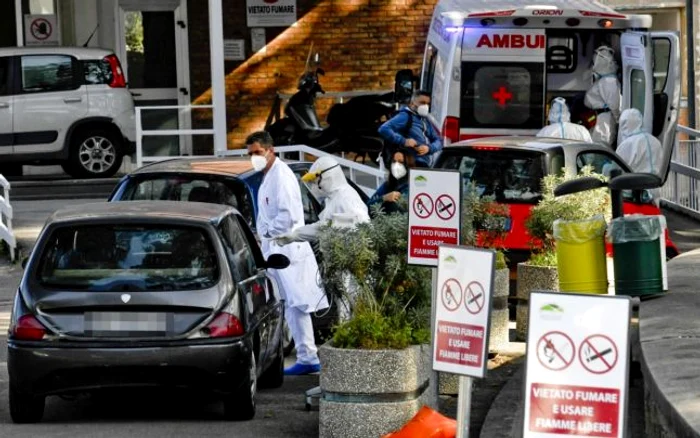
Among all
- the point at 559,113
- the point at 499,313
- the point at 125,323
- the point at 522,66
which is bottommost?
the point at 499,313

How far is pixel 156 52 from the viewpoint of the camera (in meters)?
26.7

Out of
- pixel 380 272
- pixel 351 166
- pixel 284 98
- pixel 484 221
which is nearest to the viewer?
pixel 380 272

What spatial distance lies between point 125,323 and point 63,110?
1369cm

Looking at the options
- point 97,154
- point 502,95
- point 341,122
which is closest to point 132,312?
point 502,95

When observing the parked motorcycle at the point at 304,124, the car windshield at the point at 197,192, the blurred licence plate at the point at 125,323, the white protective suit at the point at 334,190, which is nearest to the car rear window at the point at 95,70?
the parked motorcycle at the point at 304,124

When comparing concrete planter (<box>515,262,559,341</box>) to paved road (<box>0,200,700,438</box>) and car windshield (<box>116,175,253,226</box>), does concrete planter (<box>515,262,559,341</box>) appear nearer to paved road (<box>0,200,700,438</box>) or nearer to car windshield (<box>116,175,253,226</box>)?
paved road (<box>0,200,700,438</box>)

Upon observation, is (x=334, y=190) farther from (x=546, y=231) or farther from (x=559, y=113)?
(x=559, y=113)

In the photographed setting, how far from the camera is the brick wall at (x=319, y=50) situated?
26.2 metres

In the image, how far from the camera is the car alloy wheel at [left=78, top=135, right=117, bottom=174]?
77.5 feet

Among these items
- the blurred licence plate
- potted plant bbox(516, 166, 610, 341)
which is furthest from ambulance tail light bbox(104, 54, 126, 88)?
the blurred licence plate

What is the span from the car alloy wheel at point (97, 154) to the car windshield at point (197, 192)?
10.5 metres

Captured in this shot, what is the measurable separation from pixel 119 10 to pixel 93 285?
16593 millimetres

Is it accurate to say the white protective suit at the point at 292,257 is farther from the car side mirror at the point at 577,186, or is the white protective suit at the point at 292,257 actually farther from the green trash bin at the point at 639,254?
the green trash bin at the point at 639,254

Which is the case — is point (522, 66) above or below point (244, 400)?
above
